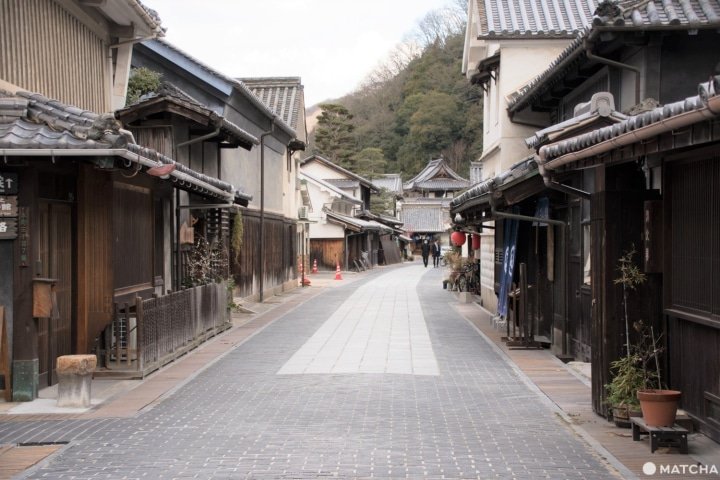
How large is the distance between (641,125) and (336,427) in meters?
4.52

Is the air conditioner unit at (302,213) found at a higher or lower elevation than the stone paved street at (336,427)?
higher

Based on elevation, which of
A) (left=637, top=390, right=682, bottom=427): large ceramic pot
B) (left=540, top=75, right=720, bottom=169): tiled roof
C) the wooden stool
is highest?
(left=540, top=75, right=720, bottom=169): tiled roof

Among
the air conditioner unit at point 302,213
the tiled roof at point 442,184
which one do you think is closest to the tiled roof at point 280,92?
the air conditioner unit at point 302,213

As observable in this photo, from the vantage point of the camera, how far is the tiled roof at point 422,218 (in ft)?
292

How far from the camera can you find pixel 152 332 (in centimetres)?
1323

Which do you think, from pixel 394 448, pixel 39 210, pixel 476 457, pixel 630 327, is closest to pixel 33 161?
pixel 39 210

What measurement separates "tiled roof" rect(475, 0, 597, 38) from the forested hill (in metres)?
51.2

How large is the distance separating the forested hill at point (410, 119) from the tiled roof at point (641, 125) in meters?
64.5

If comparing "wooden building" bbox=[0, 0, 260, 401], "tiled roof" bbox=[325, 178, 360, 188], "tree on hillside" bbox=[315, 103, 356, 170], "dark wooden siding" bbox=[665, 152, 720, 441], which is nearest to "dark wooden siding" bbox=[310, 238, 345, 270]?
"tiled roof" bbox=[325, 178, 360, 188]

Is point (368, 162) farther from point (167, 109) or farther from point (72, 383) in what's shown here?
point (72, 383)

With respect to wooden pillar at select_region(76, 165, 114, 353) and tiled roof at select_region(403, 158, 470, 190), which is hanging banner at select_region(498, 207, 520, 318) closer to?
wooden pillar at select_region(76, 165, 114, 353)

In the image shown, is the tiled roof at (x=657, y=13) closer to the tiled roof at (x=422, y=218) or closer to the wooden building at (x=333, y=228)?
the wooden building at (x=333, y=228)

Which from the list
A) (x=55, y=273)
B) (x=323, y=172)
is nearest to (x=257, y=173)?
(x=55, y=273)

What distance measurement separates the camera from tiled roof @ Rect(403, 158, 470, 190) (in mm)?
83000
